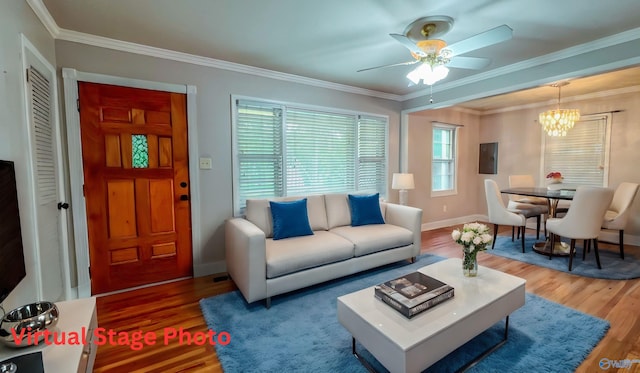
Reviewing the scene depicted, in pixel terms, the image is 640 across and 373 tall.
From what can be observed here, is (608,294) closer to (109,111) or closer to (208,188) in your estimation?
(208,188)

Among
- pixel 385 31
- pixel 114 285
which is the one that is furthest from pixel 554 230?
pixel 114 285

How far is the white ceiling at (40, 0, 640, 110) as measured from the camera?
6.64 feet

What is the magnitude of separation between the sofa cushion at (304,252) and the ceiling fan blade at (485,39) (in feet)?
6.48

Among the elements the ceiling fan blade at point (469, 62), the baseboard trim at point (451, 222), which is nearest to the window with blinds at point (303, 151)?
the baseboard trim at point (451, 222)

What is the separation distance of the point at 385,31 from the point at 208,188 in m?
2.39

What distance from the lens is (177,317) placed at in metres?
2.27

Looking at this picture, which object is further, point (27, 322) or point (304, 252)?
point (304, 252)

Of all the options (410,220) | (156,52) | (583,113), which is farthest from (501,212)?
(156,52)

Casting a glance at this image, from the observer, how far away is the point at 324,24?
7.54ft

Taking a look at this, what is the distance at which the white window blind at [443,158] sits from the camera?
208 inches

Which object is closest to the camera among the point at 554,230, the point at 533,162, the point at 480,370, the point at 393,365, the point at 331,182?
the point at 393,365

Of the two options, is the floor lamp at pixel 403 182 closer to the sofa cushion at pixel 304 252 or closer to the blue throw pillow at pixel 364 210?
the blue throw pillow at pixel 364 210

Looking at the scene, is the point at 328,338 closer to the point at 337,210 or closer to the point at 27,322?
the point at 27,322

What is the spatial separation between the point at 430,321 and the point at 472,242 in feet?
2.51
